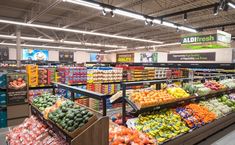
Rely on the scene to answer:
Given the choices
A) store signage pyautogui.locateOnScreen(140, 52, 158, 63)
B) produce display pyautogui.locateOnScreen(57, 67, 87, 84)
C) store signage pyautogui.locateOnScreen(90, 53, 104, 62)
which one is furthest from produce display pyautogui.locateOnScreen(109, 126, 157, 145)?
store signage pyautogui.locateOnScreen(90, 53, 104, 62)

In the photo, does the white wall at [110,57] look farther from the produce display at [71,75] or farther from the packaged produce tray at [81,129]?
the packaged produce tray at [81,129]

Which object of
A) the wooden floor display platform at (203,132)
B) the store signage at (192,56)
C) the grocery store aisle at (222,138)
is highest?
the store signage at (192,56)

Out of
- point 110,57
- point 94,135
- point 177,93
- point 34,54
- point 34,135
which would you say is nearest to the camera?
point 94,135

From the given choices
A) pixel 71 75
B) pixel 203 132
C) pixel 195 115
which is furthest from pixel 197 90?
pixel 71 75

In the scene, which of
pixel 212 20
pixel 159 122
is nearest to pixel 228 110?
pixel 159 122

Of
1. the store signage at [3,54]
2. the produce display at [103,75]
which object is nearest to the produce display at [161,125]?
the produce display at [103,75]

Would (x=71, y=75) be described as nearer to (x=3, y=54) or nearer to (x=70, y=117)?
(x=70, y=117)

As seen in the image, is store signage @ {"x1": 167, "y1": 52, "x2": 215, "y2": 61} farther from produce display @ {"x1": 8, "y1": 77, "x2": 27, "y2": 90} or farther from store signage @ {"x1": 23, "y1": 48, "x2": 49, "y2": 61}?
store signage @ {"x1": 23, "y1": 48, "x2": 49, "y2": 61}

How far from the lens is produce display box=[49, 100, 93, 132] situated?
6.45 ft

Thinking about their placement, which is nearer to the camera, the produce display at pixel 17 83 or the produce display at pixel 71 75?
the produce display at pixel 17 83

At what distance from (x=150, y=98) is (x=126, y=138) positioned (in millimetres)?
1168

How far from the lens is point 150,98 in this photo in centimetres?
357

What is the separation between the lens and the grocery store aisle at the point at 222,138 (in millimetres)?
4004

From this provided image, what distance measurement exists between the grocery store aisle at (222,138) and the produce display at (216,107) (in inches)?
16.8
